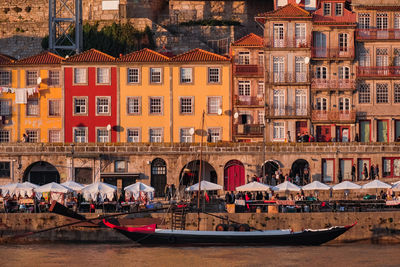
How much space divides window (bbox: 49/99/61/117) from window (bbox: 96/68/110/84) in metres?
3.61

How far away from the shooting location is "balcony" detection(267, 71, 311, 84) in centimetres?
8831

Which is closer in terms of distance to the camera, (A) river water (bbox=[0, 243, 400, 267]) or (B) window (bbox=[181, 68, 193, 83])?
(A) river water (bbox=[0, 243, 400, 267])

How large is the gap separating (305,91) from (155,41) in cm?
1858

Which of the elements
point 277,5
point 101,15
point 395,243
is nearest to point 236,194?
point 395,243

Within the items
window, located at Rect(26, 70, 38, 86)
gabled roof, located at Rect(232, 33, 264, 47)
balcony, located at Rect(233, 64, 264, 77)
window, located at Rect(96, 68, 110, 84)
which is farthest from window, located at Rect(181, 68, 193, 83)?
window, located at Rect(26, 70, 38, 86)

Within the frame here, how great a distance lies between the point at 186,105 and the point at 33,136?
11.7 meters

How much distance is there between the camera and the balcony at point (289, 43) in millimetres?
88562

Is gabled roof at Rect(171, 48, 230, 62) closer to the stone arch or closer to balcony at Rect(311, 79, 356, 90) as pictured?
balcony at Rect(311, 79, 356, 90)

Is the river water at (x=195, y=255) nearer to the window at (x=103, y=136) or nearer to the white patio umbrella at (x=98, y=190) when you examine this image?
the white patio umbrella at (x=98, y=190)

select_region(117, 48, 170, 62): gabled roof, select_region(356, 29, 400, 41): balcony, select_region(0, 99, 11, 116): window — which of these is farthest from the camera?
select_region(0, 99, 11, 116): window

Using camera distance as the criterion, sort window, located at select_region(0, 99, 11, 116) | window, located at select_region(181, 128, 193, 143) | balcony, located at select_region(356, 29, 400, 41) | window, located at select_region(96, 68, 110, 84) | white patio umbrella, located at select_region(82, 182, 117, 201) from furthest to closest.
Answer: window, located at select_region(0, 99, 11, 116), window, located at select_region(96, 68, 110, 84), balcony, located at select_region(356, 29, 400, 41), window, located at select_region(181, 128, 193, 143), white patio umbrella, located at select_region(82, 182, 117, 201)

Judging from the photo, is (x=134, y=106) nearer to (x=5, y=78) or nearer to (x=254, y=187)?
(x=5, y=78)

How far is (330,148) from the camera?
8419cm

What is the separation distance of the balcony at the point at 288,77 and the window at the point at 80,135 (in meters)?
14.1
